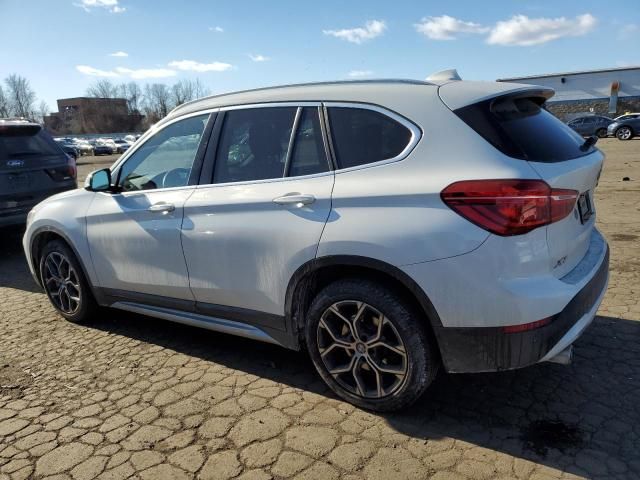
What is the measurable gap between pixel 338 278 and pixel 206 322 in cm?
117

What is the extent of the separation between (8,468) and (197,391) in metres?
1.09

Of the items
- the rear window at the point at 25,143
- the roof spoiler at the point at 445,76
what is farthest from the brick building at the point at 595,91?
the roof spoiler at the point at 445,76

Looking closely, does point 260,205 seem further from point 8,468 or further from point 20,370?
point 20,370

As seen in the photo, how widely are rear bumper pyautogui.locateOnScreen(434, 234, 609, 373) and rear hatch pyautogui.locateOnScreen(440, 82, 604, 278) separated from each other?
0.23 metres

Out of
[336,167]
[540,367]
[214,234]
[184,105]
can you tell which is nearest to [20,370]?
[214,234]

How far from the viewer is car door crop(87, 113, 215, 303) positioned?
3.53m

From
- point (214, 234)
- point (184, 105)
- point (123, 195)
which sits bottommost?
point (214, 234)

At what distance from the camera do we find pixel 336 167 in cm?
287

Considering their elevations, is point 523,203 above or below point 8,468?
above

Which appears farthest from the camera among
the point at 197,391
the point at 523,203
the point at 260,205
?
the point at 197,391

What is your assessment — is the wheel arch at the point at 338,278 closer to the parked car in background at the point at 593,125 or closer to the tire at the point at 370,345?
the tire at the point at 370,345

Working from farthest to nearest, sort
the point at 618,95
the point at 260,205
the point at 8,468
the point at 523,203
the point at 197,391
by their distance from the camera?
the point at 618,95 < the point at 197,391 < the point at 260,205 < the point at 8,468 < the point at 523,203

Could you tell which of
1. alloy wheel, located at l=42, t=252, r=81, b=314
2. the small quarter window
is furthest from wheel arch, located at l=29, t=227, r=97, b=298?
the small quarter window

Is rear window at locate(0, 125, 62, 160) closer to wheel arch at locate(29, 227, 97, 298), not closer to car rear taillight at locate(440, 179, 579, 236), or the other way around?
wheel arch at locate(29, 227, 97, 298)
